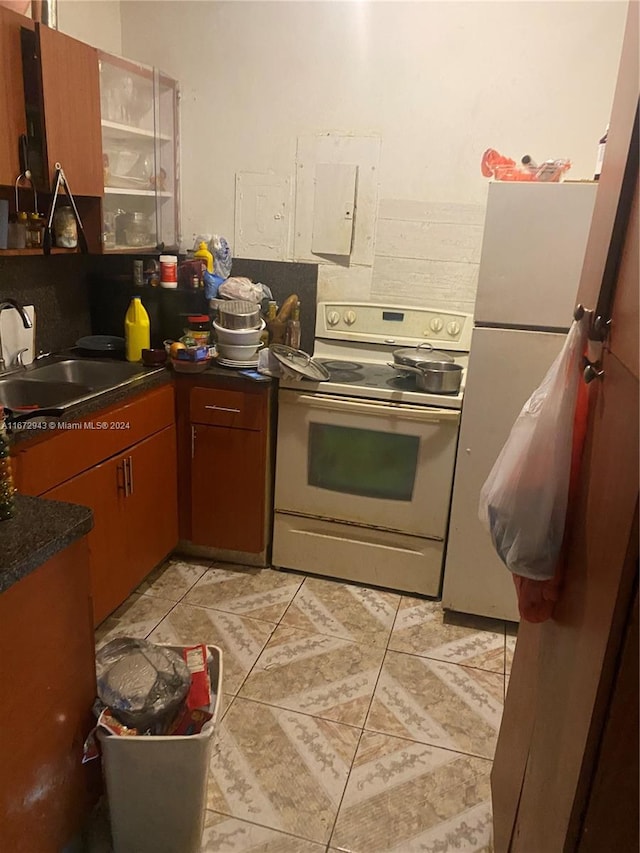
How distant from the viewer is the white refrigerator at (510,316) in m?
2.01

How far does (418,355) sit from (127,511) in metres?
1.31

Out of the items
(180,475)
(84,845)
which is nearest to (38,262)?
(180,475)

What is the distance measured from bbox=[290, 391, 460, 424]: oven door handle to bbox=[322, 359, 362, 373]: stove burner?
0.27 metres

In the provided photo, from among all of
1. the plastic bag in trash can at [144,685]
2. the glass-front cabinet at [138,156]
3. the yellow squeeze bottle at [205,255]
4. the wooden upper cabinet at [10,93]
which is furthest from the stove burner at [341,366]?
the plastic bag in trash can at [144,685]

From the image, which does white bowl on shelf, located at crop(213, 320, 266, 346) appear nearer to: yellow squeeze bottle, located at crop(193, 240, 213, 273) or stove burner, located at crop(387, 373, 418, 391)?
yellow squeeze bottle, located at crop(193, 240, 213, 273)

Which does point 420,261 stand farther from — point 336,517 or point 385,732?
point 385,732

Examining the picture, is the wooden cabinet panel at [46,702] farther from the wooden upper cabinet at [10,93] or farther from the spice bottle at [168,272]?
the spice bottle at [168,272]

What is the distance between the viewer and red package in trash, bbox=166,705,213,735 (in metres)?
1.39

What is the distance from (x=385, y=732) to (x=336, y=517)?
908 mm

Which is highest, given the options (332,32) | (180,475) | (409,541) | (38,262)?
(332,32)

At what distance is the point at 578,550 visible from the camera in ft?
3.38

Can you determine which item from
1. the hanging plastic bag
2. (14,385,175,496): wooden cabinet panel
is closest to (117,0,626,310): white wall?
(14,385,175,496): wooden cabinet panel

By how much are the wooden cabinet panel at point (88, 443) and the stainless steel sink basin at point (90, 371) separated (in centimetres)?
16

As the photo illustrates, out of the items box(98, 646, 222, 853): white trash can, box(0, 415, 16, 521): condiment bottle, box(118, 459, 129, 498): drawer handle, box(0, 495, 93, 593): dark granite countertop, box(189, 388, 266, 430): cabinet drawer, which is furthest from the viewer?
box(189, 388, 266, 430): cabinet drawer
